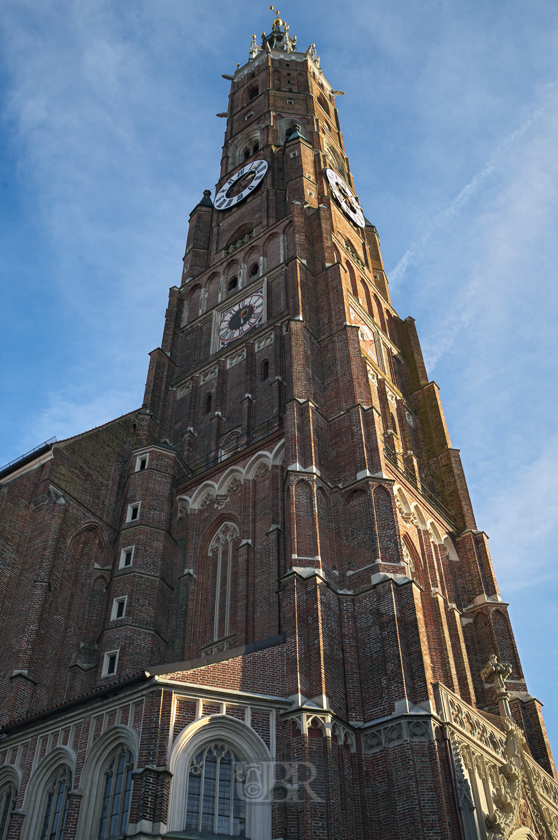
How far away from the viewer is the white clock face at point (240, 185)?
4478cm

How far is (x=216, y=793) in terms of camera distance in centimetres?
1812

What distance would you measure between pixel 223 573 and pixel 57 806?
933 centimetres

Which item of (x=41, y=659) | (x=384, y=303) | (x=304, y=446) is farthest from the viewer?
(x=384, y=303)

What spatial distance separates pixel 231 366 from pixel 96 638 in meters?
12.9

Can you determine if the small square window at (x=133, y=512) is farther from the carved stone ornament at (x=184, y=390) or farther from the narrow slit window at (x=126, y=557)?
the carved stone ornament at (x=184, y=390)

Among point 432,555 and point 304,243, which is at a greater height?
point 304,243

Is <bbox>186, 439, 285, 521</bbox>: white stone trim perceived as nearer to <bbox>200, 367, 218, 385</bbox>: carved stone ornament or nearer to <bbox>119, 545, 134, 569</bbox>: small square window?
<bbox>119, 545, 134, 569</bbox>: small square window

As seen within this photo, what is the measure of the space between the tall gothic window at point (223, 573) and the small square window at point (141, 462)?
4.20m

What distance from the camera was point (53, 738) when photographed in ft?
65.1

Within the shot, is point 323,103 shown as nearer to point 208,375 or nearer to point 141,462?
→ point 208,375

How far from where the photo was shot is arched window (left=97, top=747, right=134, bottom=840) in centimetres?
1748

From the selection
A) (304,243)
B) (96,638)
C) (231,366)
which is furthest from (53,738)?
(304,243)

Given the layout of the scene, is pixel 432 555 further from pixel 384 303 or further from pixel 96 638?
pixel 384 303

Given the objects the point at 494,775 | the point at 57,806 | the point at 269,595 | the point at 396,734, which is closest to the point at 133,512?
the point at 269,595
